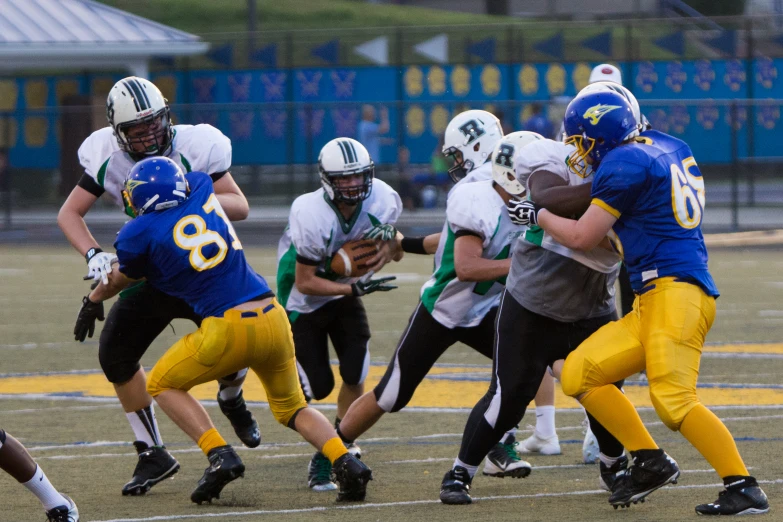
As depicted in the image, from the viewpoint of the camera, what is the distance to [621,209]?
4.95 m

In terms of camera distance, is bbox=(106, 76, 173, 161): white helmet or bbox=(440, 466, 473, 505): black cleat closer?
bbox=(440, 466, 473, 505): black cleat

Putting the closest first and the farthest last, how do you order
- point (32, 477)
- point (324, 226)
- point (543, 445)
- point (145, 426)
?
point (32, 477) → point (145, 426) → point (324, 226) → point (543, 445)

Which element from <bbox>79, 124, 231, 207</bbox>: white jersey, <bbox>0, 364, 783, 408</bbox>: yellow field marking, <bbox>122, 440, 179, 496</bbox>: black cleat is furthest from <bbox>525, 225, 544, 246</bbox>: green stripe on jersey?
<bbox>0, 364, 783, 408</bbox>: yellow field marking

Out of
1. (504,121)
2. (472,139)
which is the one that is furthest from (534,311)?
(504,121)

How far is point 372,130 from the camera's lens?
2106 cm

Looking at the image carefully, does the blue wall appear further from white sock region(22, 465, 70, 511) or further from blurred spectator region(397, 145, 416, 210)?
white sock region(22, 465, 70, 511)

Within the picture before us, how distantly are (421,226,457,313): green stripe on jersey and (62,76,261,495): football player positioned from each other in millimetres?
998

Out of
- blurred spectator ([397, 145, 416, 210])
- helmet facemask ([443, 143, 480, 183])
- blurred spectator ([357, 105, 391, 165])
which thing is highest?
helmet facemask ([443, 143, 480, 183])

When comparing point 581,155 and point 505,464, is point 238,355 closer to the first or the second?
point 505,464

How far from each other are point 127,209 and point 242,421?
1280 millimetres

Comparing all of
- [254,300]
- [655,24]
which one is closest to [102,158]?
[254,300]

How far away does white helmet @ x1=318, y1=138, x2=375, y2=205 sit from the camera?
20.2 ft

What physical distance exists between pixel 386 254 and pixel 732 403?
2.54 meters

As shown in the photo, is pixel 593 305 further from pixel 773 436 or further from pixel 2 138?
pixel 2 138
